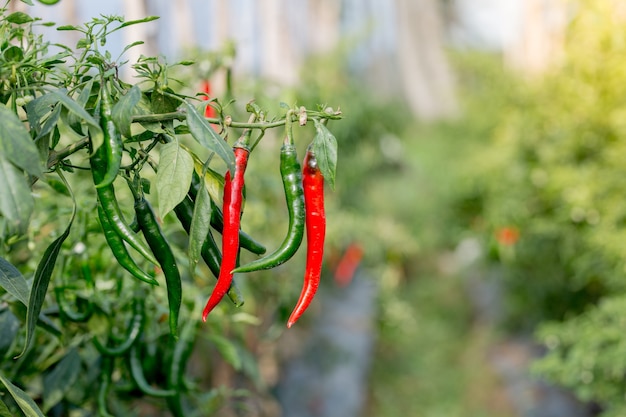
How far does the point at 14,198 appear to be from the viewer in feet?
2.13

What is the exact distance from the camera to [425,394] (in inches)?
180

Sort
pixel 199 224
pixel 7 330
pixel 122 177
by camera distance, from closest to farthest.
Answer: pixel 199 224
pixel 122 177
pixel 7 330

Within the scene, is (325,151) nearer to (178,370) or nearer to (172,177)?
(172,177)

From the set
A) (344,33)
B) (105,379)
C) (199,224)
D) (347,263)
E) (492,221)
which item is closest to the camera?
(199,224)

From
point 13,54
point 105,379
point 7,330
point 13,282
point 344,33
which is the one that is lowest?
point 105,379

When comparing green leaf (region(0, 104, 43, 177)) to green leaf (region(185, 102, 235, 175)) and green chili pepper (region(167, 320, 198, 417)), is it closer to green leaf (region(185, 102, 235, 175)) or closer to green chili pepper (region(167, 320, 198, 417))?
green leaf (region(185, 102, 235, 175))

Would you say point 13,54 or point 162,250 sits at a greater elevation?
point 13,54

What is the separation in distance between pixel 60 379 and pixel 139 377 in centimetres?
12

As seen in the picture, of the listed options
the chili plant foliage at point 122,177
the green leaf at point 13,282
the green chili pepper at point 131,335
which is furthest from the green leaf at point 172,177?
the green chili pepper at point 131,335

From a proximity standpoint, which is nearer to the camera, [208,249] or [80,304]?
[208,249]

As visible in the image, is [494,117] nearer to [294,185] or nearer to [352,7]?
[294,185]

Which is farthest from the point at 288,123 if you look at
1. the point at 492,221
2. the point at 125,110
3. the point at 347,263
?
the point at 347,263

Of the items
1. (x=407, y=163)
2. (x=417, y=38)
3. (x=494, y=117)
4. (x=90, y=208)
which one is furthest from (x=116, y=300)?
(x=417, y=38)

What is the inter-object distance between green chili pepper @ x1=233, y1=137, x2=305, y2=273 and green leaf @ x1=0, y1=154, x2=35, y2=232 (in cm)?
24
